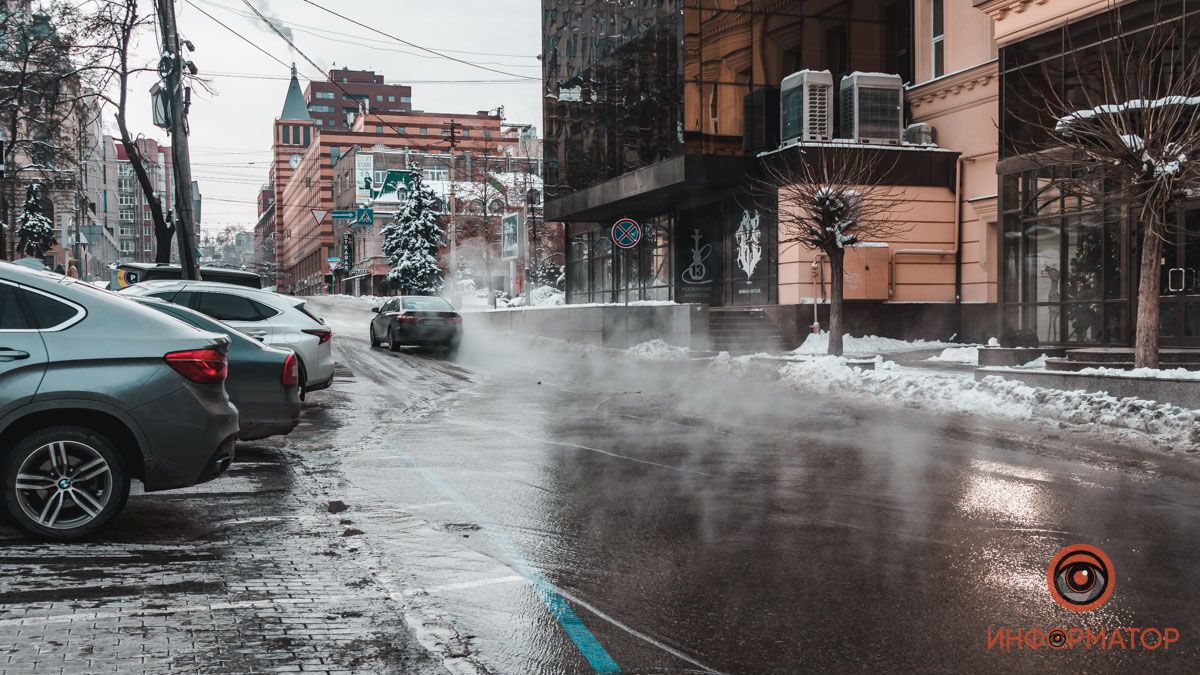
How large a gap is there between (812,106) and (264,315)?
18202 mm

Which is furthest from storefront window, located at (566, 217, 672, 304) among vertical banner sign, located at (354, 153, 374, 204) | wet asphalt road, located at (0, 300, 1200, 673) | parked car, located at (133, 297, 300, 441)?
vertical banner sign, located at (354, 153, 374, 204)

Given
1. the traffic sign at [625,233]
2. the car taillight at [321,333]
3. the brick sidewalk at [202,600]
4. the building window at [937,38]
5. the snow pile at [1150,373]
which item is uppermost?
the building window at [937,38]

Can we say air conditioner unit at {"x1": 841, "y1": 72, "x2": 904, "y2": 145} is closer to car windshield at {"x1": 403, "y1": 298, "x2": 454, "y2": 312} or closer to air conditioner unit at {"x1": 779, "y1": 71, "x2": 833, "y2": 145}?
air conditioner unit at {"x1": 779, "y1": 71, "x2": 833, "y2": 145}

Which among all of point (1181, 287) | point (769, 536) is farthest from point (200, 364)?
point (1181, 287)

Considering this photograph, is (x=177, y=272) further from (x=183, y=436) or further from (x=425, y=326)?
(x=183, y=436)

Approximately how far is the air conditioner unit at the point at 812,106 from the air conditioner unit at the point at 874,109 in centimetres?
57

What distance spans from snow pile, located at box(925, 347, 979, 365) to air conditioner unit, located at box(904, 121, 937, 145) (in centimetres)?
773

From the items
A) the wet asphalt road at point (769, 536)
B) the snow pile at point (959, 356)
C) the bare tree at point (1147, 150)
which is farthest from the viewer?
the snow pile at point (959, 356)

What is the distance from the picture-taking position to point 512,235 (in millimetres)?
52844

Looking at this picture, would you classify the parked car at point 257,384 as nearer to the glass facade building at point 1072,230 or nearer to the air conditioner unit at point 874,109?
the glass facade building at point 1072,230

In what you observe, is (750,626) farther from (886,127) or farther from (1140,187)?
(886,127)

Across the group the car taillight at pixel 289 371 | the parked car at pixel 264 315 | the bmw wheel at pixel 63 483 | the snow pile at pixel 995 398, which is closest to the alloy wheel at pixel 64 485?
the bmw wheel at pixel 63 483

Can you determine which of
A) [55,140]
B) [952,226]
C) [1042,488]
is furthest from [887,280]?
[55,140]

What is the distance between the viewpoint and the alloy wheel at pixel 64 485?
20.6 ft
